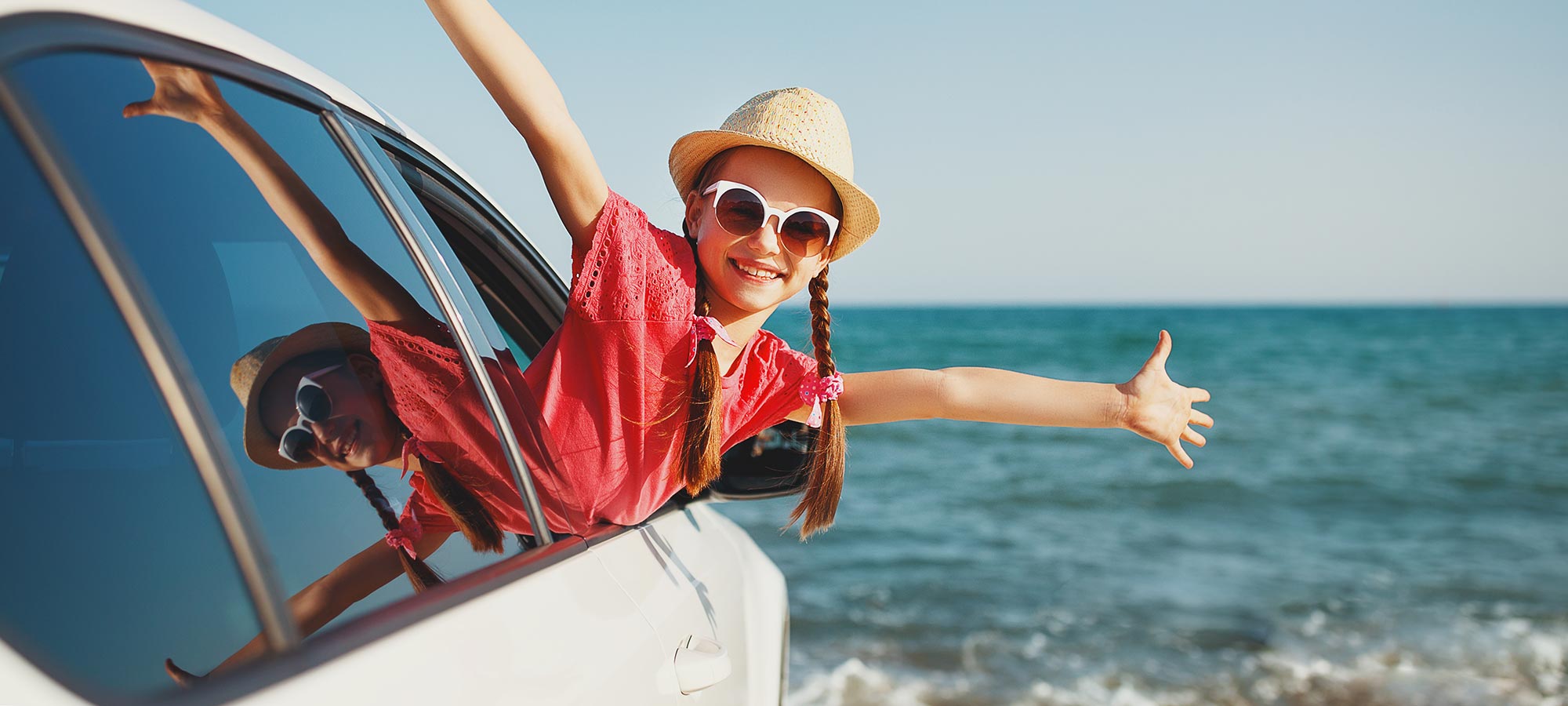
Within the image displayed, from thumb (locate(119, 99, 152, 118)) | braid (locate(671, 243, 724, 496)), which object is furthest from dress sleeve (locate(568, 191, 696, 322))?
thumb (locate(119, 99, 152, 118))

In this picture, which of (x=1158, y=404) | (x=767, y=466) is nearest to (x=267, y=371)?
(x=767, y=466)

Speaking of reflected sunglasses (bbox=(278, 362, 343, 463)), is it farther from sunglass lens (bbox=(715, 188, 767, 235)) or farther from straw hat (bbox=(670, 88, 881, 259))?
straw hat (bbox=(670, 88, 881, 259))

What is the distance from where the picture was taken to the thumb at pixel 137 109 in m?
0.99

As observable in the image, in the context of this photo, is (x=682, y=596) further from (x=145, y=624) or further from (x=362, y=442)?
(x=145, y=624)

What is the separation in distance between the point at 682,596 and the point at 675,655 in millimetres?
225

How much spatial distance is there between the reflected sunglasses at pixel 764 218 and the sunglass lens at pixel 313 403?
1148mm

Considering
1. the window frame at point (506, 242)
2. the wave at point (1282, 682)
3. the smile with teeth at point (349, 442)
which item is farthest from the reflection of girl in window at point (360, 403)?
the wave at point (1282, 682)

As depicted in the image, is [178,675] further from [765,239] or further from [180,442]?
[765,239]

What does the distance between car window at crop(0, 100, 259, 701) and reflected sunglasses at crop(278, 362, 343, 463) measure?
A: 16cm

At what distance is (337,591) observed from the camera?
111cm

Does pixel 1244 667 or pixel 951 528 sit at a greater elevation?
pixel 951 528

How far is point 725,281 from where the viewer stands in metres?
2.26

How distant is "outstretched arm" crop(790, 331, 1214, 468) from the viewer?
7.37 feet

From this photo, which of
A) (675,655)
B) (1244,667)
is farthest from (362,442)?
(1244,667)
